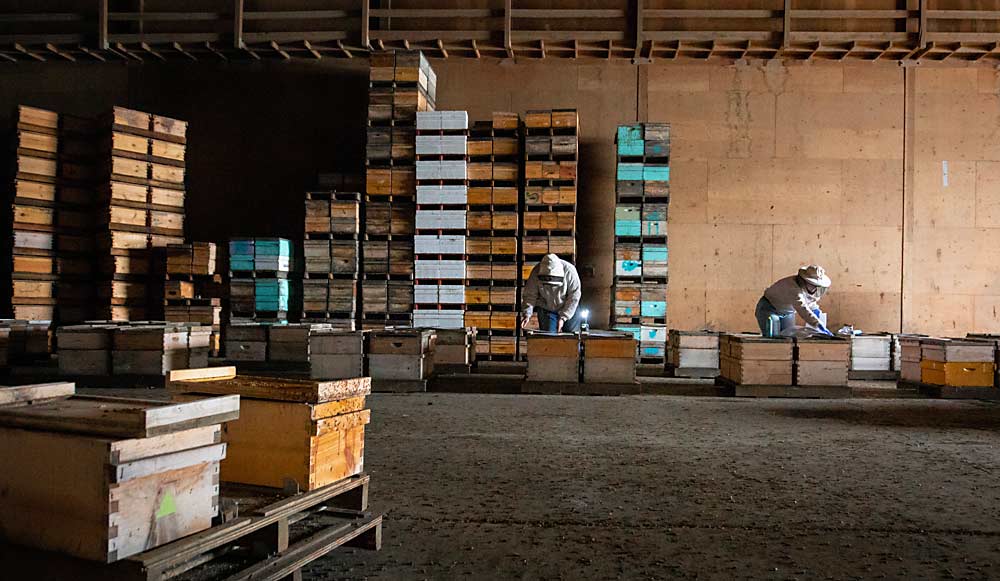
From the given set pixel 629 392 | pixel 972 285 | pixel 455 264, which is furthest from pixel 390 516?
pixel 972 285

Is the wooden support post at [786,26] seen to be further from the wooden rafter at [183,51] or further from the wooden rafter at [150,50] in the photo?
the wooden rafter at [150,50]

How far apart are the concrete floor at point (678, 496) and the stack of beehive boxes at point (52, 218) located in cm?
993

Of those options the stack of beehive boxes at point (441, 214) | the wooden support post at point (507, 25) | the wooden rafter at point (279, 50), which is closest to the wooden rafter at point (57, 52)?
the wooden rafter at point (279, 50)

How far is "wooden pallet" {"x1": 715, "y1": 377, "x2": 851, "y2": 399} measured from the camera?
9.17 metres

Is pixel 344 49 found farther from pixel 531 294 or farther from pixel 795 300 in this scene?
pixel 795 300

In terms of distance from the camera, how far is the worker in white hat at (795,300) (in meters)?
10.4

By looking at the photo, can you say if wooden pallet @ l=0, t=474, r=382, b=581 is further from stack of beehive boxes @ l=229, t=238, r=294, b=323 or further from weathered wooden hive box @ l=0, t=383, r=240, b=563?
stack of beehive boxes @ l=229, t=238, r=294, b=323

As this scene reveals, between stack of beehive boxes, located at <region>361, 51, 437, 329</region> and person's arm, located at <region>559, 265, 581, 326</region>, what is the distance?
12.7 feet

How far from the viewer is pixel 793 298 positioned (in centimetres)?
1082

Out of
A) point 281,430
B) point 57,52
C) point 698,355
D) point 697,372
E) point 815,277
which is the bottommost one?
point 697,372

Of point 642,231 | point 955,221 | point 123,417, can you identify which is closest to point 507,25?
point 642,231

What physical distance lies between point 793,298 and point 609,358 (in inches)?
142

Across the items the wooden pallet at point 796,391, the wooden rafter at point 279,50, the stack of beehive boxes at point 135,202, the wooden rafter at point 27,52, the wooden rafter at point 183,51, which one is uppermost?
the wooden rafter at point 279,50

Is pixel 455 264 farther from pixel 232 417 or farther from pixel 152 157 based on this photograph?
pixel 232 417
